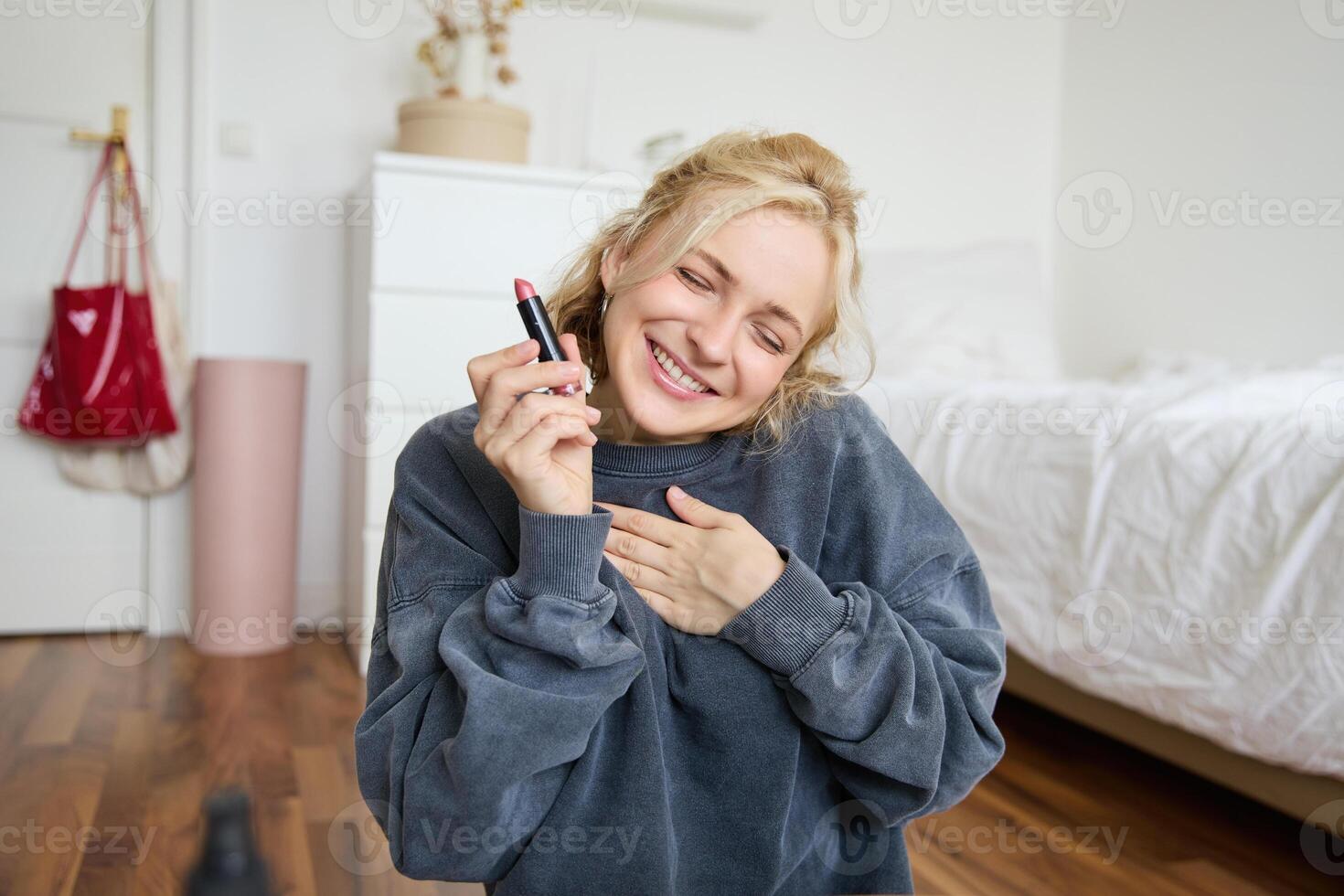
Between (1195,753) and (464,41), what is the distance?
202 cm

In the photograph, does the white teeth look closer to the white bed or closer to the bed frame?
the white bed

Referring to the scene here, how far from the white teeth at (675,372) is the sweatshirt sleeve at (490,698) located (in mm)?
183

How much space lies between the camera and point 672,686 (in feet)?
2.82

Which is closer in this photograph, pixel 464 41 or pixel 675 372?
pixel 675 372

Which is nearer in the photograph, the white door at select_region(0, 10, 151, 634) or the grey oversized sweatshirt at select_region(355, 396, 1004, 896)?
the grey oversized sweatshirt at select_region(355, 396, 1004, 896)

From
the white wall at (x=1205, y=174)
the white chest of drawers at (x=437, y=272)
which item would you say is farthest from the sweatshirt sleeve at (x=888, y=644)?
the white wall at (x=1205, y=174)

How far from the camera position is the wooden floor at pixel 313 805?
1.47 meters

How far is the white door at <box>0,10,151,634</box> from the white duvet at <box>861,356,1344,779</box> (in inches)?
77.5

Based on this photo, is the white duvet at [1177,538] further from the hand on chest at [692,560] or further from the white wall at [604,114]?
the white wall at [604,114]

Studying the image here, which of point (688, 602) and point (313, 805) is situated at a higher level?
point (688, 602)

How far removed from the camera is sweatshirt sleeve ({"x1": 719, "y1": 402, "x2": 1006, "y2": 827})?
0.79 metres

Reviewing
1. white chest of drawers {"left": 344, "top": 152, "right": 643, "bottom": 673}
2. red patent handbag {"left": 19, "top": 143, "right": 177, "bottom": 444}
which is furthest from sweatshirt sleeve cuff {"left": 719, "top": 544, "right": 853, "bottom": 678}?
red patent handbag {"left": 19, "top": 143, "right": 177, "bottom": 444}

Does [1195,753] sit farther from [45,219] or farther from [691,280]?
[45,219]


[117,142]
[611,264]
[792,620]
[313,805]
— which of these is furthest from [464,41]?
[792,620]
